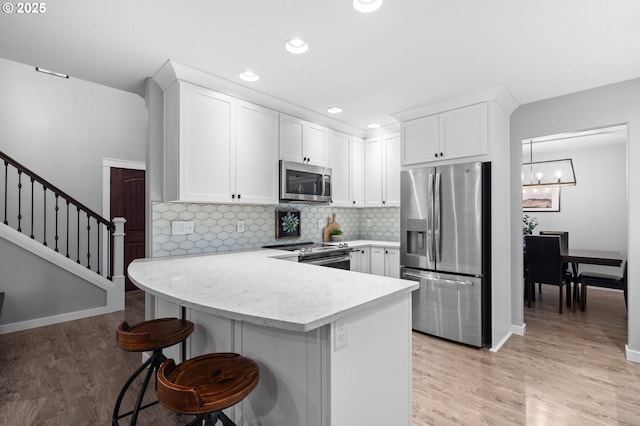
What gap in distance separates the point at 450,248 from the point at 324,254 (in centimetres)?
131

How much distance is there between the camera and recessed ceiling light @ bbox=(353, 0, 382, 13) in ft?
5.67

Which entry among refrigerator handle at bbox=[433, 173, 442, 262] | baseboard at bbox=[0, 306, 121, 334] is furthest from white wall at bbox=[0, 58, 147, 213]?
refrigerator handle at bbox=[433, 173, 442, 262]

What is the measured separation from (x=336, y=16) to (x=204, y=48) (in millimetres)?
1005

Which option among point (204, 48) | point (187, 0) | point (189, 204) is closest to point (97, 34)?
point (204, 48)

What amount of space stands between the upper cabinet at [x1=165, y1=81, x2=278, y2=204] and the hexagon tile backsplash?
340 mm

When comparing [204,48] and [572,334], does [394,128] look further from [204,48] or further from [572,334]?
[572,334]

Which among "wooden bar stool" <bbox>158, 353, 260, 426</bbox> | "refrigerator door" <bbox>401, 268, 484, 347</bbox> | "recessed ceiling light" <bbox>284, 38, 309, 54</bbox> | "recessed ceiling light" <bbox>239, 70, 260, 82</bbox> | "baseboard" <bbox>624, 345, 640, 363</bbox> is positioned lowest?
"baseboard" <bbox>624, 345, 640, 363</bbox>

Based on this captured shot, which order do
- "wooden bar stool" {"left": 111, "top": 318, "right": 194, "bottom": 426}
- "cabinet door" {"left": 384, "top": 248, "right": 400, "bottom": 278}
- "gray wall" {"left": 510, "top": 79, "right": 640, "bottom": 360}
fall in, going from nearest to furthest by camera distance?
"wooden bar stool" {"left": 111, "top": 318, "right": 194, "bottom": 426} < "gray wall" {"left": 510, "top": 79, "right": 640, "bottom": 360} < "cabinet door" {"left": 384, "top": 248, "right": 400, "bottom": 278}

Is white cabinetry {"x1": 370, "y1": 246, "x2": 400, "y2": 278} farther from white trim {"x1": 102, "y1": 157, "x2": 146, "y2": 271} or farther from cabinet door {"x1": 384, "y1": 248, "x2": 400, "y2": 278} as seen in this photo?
white trim {"x1": 102, "y1": 157, "x2": 146, "y2": 271}

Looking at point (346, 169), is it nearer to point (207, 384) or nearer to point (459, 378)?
point (459, 378)

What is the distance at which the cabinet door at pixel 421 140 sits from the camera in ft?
10.8

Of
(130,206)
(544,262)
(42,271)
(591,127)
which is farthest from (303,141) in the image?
(544,262)

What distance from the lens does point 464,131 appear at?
310 centimetres

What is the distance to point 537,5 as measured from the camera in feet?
5.75
